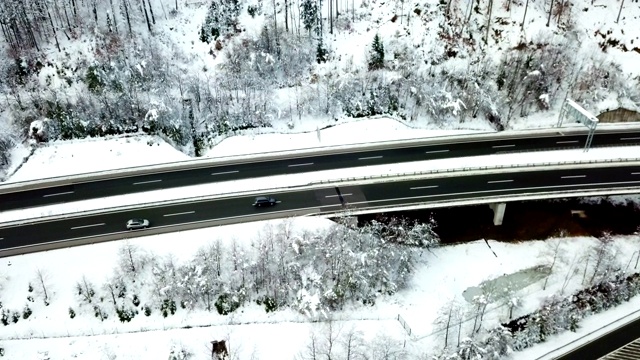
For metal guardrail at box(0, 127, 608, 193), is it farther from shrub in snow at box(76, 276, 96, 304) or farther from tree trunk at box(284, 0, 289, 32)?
tree trunk at box(284, 0, 289, 32)

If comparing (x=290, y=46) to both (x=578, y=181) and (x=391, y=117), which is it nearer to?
(x=391, y=117)

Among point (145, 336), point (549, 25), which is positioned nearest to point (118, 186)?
point (145, 336)

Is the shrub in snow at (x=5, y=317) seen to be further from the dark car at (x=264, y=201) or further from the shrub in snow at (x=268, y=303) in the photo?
the dark car at (x=264, y=201)

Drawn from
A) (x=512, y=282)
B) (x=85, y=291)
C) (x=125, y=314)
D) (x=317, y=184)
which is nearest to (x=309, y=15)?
(x=317, y=184)

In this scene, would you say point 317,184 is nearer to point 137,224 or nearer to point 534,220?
point 137,224

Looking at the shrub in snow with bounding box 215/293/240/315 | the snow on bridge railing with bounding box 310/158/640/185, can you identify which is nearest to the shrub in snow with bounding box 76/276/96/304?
the shrub in snow with bounding box 215/293/240/315

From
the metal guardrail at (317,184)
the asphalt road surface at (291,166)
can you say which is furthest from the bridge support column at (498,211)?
the asphalt road surface at (291,166)
